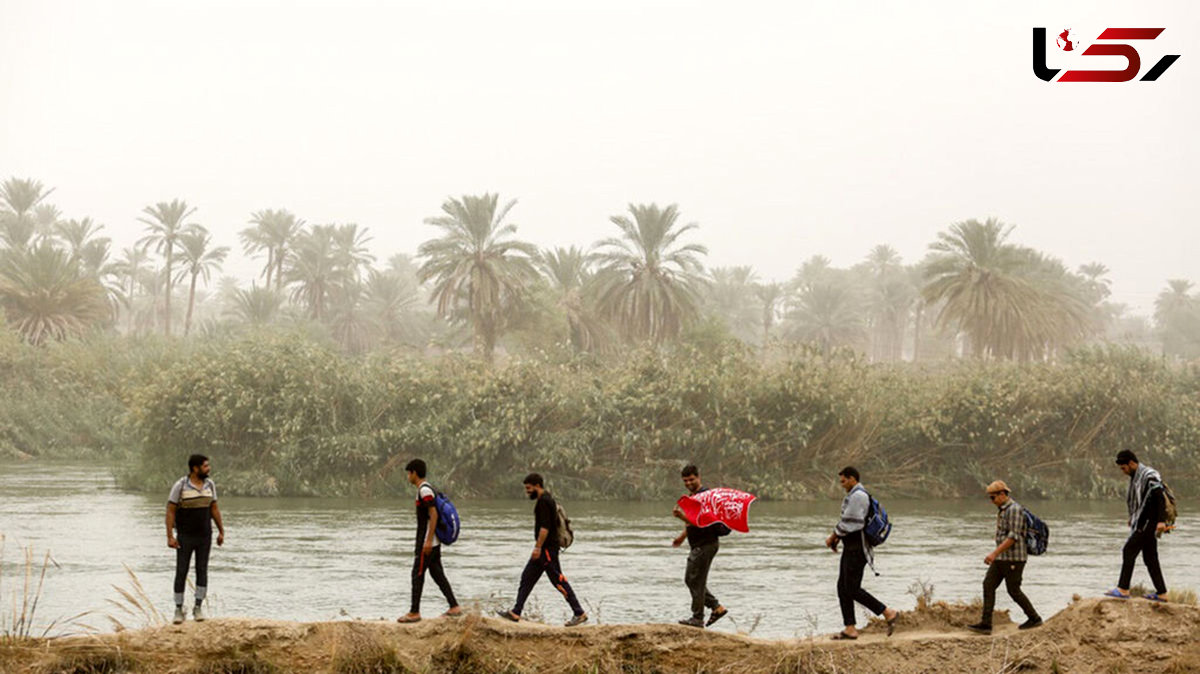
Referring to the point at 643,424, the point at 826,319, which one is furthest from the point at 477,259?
the point at 826,319

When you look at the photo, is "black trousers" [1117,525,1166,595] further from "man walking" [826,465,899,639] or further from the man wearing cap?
"man walking" [826,465,899,639]

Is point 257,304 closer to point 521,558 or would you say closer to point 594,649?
point 521,558

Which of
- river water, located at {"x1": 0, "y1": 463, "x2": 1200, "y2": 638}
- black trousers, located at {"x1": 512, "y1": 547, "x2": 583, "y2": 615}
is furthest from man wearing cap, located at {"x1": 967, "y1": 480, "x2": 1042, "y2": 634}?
black trousers, located at {"x1": 512, "y1": 547, "x2": 583, "y2": 615}

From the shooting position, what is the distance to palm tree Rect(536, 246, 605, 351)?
70000 millimetres

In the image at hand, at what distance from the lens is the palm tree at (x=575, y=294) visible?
70.0 meters

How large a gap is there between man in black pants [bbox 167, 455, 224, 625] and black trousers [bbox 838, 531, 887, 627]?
21.1ft

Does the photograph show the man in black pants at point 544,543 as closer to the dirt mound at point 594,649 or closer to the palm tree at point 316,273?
the dirt mound at point 594,649

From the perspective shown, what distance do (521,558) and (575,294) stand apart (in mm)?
43466

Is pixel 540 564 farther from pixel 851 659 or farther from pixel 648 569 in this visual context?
pixel 648 569

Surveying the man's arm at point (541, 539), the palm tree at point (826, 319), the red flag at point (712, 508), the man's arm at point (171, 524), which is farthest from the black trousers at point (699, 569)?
the palm tree at point (826, 319)

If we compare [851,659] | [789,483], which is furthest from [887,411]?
[851,659]

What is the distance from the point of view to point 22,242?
97500 mm

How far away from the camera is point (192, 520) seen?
1416 cm

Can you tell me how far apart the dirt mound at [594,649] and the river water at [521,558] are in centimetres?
338
